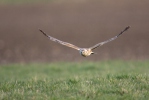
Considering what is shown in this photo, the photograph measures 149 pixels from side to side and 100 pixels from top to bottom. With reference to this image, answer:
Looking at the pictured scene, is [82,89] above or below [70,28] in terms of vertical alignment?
below

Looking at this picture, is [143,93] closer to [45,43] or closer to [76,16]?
[45,43]

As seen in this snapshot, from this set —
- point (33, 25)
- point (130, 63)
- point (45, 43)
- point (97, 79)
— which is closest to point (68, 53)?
point (45, 43)

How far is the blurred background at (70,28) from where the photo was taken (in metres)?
17.8

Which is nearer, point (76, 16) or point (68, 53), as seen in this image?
point (68, 53)

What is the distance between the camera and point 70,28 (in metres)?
22.3

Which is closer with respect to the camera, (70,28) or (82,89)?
(82,89)

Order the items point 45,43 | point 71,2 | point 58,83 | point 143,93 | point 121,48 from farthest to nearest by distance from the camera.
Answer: point 71,2 < point 45,43 < point 121,48 < point 58,83 < point 143,93

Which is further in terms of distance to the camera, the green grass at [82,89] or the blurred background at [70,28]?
the blurred background at [70,28]

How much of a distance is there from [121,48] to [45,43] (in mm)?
3746

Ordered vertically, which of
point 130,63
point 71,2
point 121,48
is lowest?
point 130,63

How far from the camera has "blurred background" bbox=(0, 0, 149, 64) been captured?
701 inches

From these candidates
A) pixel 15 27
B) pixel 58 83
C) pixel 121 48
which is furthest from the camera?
pixel 15 27

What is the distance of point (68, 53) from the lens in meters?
18.0

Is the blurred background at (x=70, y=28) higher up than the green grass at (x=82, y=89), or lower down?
higher up
